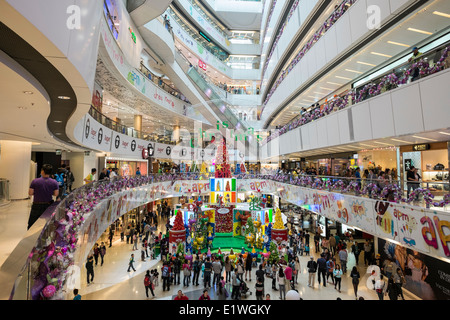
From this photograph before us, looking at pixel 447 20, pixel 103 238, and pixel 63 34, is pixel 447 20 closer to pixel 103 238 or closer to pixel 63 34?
pixel 63 34

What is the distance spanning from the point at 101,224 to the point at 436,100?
39.4 feet

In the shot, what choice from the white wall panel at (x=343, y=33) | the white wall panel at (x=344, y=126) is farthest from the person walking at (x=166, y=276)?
the white wall panel at (x=343, y=33)

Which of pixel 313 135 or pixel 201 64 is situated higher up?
pixel 201 64

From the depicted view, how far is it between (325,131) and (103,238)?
17904 millimetres

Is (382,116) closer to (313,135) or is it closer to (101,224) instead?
(313,135)

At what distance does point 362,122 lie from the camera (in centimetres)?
1130

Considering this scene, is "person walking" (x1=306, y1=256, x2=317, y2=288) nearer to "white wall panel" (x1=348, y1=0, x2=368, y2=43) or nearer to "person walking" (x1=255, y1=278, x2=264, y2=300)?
"person walking" (x1=255, y1=278, x2=264, y2=300)

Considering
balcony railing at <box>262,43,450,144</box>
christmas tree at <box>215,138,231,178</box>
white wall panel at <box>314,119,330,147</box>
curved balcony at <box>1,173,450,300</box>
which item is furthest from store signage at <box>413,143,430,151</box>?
christmas tree at <box>215,138,231,178</box>

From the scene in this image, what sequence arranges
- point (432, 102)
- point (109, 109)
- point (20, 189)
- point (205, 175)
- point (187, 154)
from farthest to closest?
1. point (187, 154)
2. point (205, 175)
3. point (109, 109)
4. point (20, 189)
5. point (432, 102)

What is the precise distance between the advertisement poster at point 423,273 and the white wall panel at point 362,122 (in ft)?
17.4

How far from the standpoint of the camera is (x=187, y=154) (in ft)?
103

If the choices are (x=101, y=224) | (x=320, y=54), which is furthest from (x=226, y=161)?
(x=101, y=224)

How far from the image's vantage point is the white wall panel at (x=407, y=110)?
8.18 metres

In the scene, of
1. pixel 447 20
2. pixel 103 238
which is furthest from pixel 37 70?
pixel 103 238
